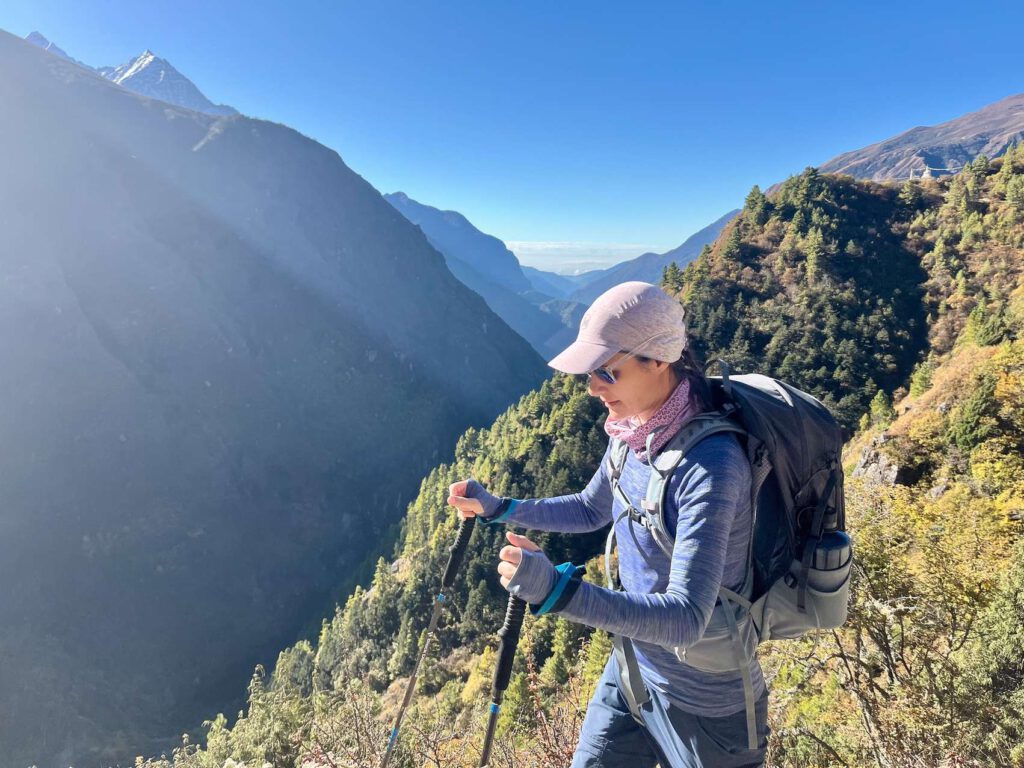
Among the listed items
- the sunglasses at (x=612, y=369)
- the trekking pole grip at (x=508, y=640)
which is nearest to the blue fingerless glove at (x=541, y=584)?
the trekking pole grip at (x=508, y=640)

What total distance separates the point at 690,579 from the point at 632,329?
1.08m

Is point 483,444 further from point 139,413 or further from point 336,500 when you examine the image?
point 139,413

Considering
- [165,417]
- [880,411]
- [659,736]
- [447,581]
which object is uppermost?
[447,581]

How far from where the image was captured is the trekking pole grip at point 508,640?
8.61 ft

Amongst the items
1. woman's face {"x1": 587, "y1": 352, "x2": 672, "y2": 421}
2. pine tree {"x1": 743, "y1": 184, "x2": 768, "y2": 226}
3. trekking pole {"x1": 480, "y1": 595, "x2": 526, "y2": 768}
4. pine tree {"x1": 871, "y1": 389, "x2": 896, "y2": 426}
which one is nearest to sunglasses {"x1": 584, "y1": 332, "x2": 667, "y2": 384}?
woman's face {"x1": 587, "y1": 352, "x2": 672, "y2": 421}

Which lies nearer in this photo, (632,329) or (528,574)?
(528,574)

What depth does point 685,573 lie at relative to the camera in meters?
1.95

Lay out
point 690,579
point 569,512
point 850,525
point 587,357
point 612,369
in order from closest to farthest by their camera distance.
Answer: point 690,579, point 587,357, point 612,369, point 569,512, point 850,525

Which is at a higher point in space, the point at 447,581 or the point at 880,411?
the point at 447,581

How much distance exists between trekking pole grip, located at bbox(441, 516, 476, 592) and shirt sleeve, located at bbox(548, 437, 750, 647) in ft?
5.59

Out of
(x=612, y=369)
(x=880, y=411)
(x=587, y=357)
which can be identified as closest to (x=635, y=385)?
(x=612, y=369)

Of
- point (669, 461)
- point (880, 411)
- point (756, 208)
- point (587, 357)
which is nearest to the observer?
point (669, 461)

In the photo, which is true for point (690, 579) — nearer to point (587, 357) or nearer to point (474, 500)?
point (587, 357)

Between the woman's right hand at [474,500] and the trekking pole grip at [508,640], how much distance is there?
85cm
